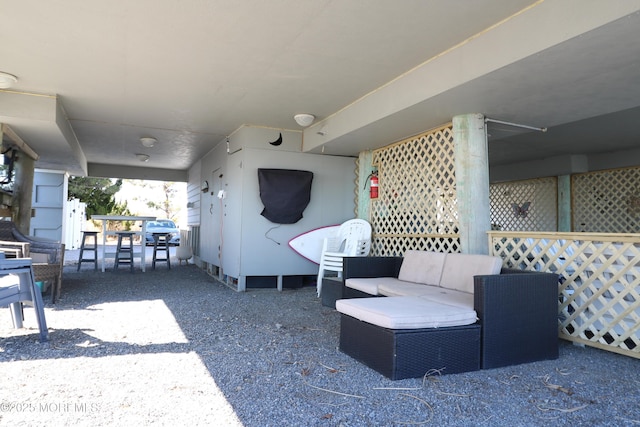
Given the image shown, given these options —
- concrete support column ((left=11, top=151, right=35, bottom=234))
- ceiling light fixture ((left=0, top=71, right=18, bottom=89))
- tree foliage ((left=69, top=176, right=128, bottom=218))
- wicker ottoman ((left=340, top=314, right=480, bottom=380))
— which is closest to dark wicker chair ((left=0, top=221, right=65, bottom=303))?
ceiling light fixture ((left=0, top=71, right=18, bottom=89))

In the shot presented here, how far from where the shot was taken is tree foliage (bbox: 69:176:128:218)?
14520mm

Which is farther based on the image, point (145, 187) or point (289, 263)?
point (145, 187)

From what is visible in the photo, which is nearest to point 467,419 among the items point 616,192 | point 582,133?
point 582,133

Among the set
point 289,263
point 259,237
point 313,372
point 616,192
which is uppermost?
point 616,192

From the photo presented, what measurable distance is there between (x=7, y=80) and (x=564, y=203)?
348 inches

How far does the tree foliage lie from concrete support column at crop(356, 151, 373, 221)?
12.0 metres

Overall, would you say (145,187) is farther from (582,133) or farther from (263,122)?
(582,133)

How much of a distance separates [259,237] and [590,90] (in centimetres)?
406

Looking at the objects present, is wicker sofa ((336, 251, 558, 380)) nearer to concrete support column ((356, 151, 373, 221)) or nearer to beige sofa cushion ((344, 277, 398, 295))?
A: beige sofa cushion ((344, 277, 398, 295))

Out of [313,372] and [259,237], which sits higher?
[259,237]

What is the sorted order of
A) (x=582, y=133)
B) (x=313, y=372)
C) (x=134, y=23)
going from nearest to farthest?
(x=313, y=372), (x=134, y=23), (x=582, y=133)

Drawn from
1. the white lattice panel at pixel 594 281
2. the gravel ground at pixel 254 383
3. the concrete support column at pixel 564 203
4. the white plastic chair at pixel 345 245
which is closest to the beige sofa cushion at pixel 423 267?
the white lattice panel at pixel 594 281

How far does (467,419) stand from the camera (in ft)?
6.31

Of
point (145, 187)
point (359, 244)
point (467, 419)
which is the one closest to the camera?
point (467, 419)
